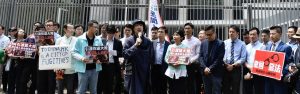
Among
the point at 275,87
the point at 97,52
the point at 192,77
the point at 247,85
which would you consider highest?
the point at 97,52

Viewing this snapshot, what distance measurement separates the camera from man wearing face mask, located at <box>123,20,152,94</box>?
20.9 feet

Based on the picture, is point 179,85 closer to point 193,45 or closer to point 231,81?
point 193,45

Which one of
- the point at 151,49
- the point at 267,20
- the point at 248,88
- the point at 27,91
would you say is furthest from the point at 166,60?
the point at 267,20

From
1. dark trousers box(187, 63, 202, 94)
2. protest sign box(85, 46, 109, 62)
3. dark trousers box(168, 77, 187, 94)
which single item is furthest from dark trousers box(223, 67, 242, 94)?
protest sign box(85, 46, 109, 62)

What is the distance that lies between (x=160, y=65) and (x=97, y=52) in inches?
50.7

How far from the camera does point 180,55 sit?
21.5 feet

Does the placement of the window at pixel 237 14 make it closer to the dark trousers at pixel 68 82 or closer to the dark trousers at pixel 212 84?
the dark trousers at pixel 212 84

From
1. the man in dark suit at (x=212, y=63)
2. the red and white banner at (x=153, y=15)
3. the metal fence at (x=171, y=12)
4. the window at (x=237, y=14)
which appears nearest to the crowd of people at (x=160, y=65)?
Answer: the man in dark suit at (x=212, y=63)

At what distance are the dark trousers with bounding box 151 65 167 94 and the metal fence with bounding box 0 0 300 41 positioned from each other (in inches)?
129

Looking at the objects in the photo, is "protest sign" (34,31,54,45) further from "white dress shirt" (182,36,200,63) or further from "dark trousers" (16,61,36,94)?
"white dress shirt" (182,36,200,63)

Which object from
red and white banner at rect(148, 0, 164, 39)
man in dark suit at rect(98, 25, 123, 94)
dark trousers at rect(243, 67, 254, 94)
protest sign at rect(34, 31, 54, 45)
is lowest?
dark trousers at rect(243, 67, 254, 94)

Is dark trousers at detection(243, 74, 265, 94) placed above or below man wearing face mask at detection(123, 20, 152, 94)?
below

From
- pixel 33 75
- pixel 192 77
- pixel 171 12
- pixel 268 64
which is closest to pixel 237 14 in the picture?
pixel 171 12

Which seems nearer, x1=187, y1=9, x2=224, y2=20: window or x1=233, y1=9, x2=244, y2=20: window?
x1=233, y1=9, x2=244, y2=20: window
